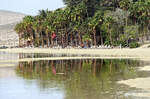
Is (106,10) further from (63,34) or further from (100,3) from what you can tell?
(63,34)

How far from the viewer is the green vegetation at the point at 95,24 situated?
84.9 m

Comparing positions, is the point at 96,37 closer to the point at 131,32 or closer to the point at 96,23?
the point at 96,23

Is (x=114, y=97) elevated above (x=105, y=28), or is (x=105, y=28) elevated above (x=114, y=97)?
(x=105, y=28)

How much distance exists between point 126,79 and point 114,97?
7168 millimetres

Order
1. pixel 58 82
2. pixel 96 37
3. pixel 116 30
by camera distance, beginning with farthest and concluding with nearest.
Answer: pixel 96 37 → pixel 116 30 → pixel 58 82

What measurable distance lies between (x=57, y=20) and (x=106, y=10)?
1714 cm

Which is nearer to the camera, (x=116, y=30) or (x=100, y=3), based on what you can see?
(x=116, y=30)

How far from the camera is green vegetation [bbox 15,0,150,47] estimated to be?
84875 mm

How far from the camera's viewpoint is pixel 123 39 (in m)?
83.4

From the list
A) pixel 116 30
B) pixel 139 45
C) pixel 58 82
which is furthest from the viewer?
pixel 116 30

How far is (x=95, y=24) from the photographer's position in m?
89.6

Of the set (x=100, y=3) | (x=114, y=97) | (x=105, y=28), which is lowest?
(x=114, y=97)

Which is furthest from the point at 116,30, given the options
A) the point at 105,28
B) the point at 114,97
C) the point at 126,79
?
the point at 114,97

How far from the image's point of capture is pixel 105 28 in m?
89.3
